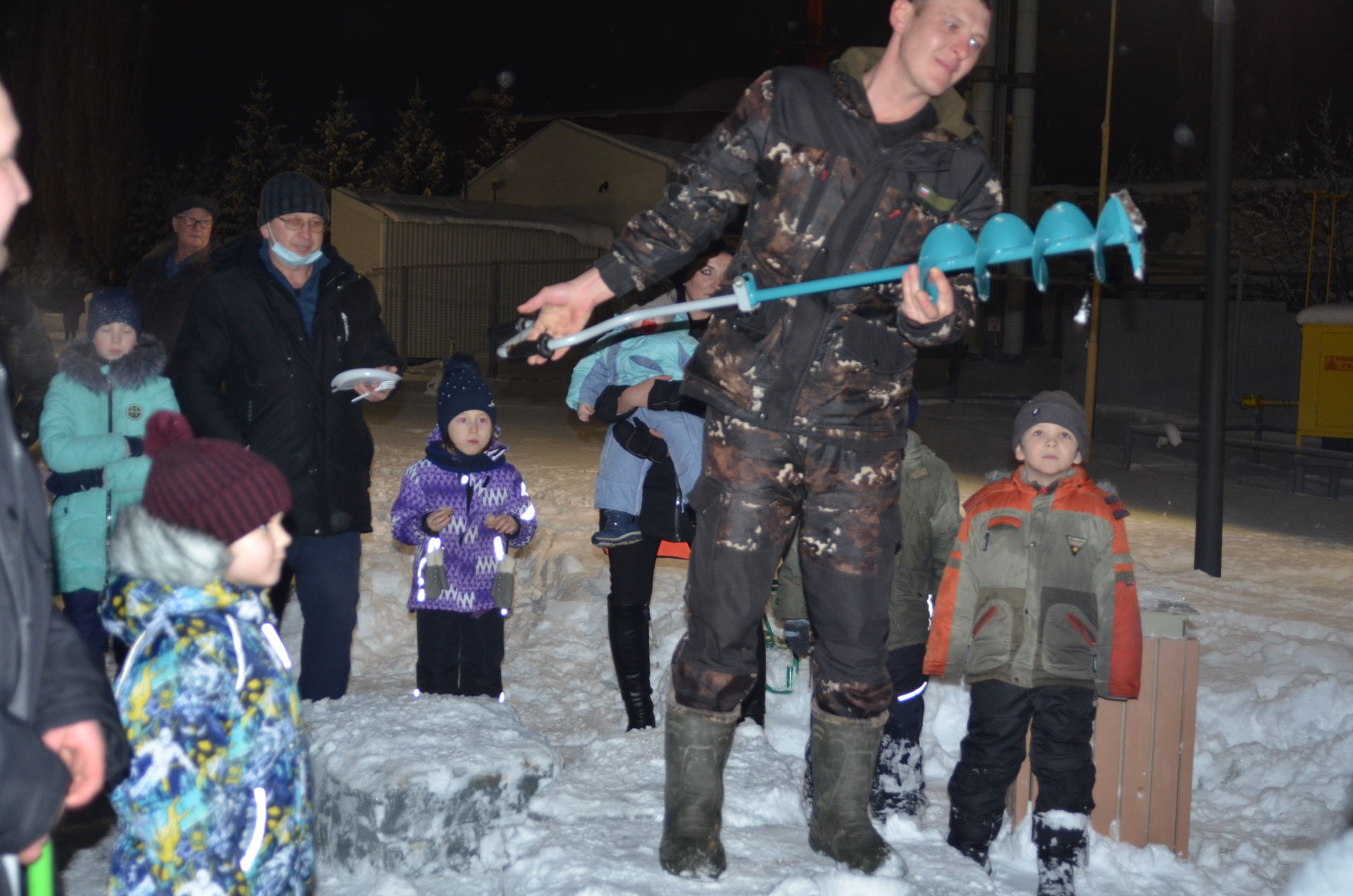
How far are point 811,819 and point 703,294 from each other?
6.47 ft

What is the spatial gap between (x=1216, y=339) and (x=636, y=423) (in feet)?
14.1

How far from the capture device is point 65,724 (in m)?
1.90

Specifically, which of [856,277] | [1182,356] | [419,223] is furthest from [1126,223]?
[419,223]

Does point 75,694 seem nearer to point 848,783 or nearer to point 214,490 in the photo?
point 214,490

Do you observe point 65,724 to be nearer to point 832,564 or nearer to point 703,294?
point 832,564

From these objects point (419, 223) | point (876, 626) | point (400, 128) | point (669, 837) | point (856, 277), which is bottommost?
point (669, 837)

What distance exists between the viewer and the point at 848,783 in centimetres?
328

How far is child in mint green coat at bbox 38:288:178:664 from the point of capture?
4984 mm

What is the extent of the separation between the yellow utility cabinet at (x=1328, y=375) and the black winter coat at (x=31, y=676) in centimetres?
1282

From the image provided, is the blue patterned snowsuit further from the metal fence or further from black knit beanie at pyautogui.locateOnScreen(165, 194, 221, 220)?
the metal fence

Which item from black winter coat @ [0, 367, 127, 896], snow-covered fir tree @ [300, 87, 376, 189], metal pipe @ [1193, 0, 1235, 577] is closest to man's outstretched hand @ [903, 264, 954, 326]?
black winter coat @ [0, 367, 127, 896]

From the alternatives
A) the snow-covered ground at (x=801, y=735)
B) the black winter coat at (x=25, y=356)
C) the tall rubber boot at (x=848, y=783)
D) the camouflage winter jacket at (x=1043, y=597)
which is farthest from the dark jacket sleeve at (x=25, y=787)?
the black winter coat at (x=25, y=356)

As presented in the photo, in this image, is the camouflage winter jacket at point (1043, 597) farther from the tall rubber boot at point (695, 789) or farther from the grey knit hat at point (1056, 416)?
the tall rubber boot at point (695, 789)

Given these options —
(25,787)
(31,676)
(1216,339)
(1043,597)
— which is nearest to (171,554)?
(31,676)
